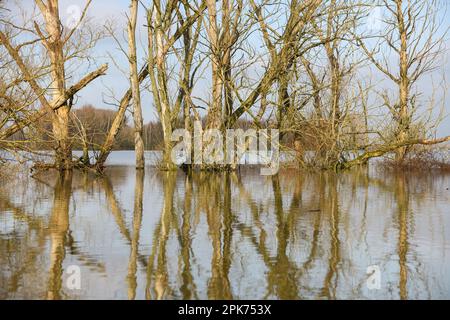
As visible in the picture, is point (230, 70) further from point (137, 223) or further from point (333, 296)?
point (333, 296)

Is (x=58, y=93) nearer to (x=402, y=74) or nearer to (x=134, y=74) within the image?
(x=134, y=74)

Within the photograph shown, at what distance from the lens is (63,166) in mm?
22391

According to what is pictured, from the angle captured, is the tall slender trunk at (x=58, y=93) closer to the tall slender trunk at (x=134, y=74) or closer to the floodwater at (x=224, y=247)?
the tall slender trunk at (x=134, y=74)

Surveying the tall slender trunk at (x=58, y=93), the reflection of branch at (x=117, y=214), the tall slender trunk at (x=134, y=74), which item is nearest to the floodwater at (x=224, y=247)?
the reflection of branch at (x=117, y=214)

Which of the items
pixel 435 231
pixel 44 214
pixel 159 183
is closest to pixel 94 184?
pixel 159 183

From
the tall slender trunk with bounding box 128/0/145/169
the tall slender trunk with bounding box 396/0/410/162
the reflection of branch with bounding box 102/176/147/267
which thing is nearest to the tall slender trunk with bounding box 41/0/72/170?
the tall slender trunk with bounding box 128/0/145/169

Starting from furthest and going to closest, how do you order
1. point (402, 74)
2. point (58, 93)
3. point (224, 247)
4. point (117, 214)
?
point (402, 74), point (58, 93), point (117, 214), point (224, 247)

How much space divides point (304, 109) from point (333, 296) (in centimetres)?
1771

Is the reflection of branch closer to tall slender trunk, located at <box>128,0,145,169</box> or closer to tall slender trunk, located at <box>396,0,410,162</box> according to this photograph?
tall slender trunk, located at <box>128,0,145,169</box>

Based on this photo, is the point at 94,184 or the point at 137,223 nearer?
the point at 137,223

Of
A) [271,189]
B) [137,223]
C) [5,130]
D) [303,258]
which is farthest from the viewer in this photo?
[5,130]

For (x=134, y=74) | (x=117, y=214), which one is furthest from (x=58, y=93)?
(x=117, y=214)

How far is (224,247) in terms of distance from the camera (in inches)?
263

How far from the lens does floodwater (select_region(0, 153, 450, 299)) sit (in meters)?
4.84
